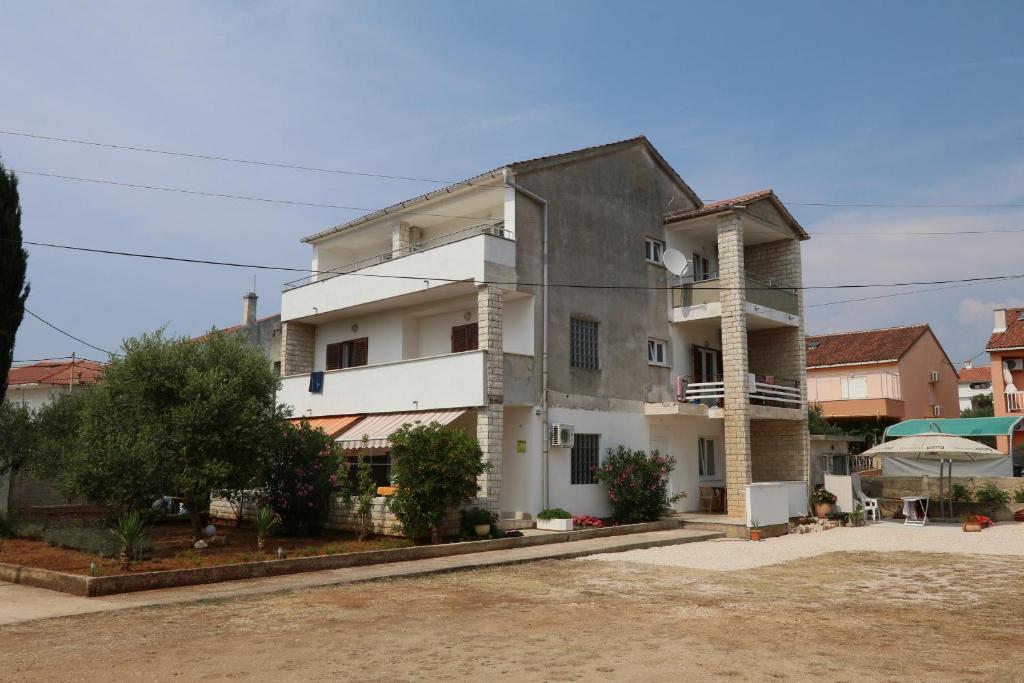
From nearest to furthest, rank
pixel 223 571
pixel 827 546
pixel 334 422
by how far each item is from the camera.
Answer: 1. pixel 223 571
2. pixel 827 546
3. pixel 334 422

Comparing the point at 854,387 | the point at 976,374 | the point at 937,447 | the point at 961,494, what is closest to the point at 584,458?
the point at 937,447

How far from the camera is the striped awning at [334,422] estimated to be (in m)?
22.7

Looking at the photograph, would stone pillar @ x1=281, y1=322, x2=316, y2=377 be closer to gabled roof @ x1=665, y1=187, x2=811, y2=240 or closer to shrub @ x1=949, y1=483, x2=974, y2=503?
gabled roof @ x1=665, y1=187, x2=811, y2=240

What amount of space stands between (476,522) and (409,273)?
803 cm

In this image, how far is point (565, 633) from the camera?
9500 mm

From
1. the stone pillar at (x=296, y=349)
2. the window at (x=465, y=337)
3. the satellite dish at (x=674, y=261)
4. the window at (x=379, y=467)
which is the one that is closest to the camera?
the window at (x=379, y=467)

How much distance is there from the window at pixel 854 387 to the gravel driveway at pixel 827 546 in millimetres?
22027

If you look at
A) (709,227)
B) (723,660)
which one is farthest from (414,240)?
(723,660)

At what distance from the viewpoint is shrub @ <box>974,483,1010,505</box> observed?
27172mm

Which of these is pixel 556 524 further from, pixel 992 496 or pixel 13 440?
pixel 992 496

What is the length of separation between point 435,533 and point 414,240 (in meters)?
11.5

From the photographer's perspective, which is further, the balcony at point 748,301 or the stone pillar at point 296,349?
the stone pillar at point 296,349

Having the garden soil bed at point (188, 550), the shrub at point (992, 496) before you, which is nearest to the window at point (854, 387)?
the shrub at point (992, 496)

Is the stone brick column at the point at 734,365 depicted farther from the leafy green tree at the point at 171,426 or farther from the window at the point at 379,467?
the leafy green tree at the point at 171,426
